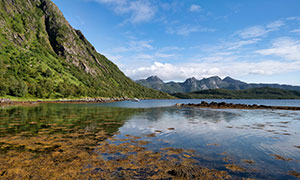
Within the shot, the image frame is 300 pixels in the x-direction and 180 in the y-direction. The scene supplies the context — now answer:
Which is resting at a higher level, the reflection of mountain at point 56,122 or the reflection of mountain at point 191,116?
the reflection of mountain at point 56,122

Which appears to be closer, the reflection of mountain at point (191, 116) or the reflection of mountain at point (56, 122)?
the reflection of mountain at point (56, 122)

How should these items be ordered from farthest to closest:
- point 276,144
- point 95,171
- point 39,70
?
point 39,70 → point 276,144 → point 95,171

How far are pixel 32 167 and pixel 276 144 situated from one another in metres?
26.6

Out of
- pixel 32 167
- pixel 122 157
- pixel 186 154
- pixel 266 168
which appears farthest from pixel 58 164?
pixel 266 168

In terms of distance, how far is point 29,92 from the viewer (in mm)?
139500

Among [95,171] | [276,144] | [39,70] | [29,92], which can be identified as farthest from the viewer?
[39,70]

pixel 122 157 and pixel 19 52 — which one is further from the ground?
pixel 19 52

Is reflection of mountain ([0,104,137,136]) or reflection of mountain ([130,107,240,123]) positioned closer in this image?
reflection of mountain ([0,104,137,136])

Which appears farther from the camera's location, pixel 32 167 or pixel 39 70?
pixel 39 70

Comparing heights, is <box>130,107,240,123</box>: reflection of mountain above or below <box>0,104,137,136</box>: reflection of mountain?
below

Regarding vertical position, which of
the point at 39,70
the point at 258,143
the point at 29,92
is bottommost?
the point at 258,143

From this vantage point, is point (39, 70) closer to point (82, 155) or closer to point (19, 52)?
point (19, 52)

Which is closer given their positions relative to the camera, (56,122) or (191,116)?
(56,122)

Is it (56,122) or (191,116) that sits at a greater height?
(56,122)
